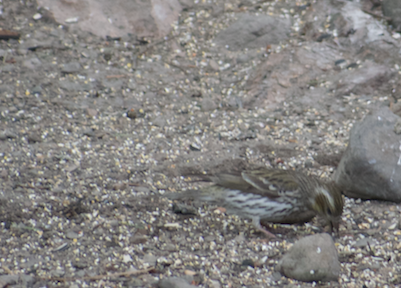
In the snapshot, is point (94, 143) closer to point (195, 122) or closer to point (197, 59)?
point (195, 122)

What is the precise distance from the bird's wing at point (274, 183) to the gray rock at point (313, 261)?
0.77 m

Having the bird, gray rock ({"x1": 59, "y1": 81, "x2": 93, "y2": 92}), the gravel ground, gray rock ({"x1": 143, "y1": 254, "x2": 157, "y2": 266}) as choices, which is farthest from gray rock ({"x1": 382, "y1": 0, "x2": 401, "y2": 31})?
gray rock ({"x1": 143, "y1": 254, "x2": 157, "y2": 266})

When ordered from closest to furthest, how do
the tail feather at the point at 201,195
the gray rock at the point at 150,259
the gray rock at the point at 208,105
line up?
the gray rock at the point at 150,259, the tail feather at the point at 201,195, the gray rock at the point at 208,105

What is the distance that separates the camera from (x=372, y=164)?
4215mm

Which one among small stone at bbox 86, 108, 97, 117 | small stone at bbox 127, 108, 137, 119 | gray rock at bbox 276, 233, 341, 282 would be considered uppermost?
gray rock at bbox 276, 233, 341, 282

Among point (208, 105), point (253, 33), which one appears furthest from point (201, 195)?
point (253, 33)

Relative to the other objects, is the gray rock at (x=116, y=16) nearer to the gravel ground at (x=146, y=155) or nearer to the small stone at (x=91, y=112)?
the gravel ground at (x=146, y=155)

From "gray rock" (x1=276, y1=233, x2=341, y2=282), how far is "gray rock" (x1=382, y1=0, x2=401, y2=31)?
4.01 metres

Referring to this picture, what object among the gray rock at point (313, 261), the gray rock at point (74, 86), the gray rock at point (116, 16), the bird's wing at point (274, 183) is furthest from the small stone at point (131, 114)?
the gray rock at point (313, 261)

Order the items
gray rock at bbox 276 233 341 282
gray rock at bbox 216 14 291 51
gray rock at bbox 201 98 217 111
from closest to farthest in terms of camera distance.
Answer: gray rock at bbox 276 233 341 282 < gray rock at bbox 201 98 217 111 < gray rock at bbox 216 14 291 51

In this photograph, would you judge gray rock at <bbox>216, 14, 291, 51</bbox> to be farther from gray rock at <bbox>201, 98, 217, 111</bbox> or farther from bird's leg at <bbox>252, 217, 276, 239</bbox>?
bird's leg at <bbox>252, 217, 276, 239</bbox>

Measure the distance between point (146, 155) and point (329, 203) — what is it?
6.25 feet

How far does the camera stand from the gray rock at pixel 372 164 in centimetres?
418

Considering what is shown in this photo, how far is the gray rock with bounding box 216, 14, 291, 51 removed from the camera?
6438 mm
